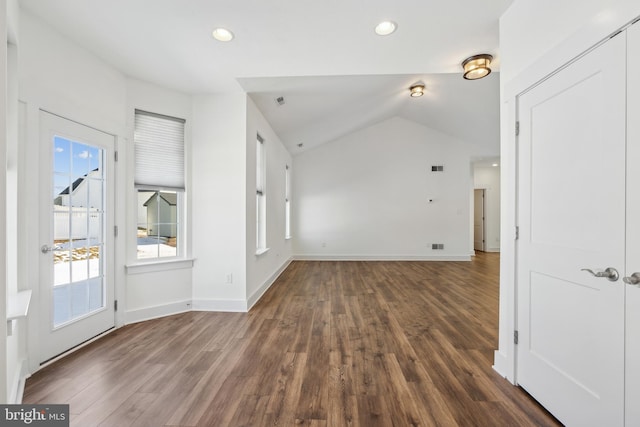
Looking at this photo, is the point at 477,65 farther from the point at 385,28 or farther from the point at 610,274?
the point at 610,274

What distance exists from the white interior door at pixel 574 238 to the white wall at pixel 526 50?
6cm

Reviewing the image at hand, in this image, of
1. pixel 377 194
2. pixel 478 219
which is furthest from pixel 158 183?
pixel 478 219

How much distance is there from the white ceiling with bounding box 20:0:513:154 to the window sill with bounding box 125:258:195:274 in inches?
80.5

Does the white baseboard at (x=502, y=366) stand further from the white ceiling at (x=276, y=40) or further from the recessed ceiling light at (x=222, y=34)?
the recessed ceiling light at (x=222, y=34)

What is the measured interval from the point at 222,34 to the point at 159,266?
250 centimetres

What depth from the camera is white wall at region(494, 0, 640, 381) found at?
50.9 inches

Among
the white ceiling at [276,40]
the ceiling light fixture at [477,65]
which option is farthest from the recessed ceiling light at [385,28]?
the ceiling light fixture at [477,65]

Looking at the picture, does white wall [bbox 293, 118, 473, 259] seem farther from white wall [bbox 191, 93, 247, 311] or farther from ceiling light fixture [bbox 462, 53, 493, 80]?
ceiling light fixture [bbox 462, 53, 493, 80]

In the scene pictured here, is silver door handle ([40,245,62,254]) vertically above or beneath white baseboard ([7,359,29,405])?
above

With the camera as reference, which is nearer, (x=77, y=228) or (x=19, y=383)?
(x=19, y=383)

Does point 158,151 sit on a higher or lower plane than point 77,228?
higher

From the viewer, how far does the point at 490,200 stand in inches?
336

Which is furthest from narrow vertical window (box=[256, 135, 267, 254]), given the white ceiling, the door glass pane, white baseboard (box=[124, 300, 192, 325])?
the door glass pane

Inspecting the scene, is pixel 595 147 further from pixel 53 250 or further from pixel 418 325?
pixel 53 250
